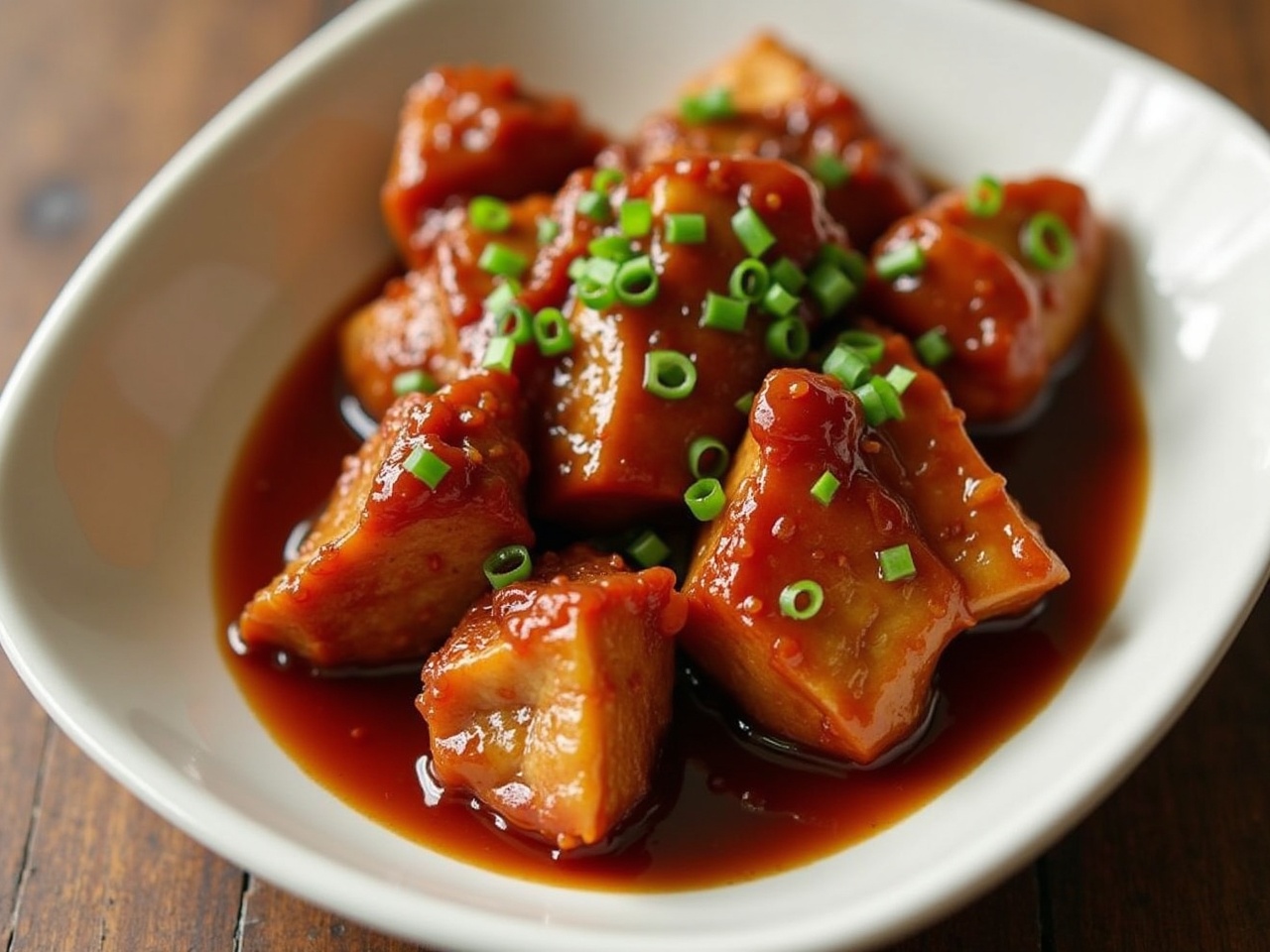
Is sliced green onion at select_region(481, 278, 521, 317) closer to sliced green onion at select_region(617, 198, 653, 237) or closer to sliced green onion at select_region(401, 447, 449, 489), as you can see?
sliced green onion at select_region(617, 198, 653, 237)

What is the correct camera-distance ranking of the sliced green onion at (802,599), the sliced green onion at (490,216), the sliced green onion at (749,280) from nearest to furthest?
the sliced green onion at (802,599) → the sliced green onion at (749,280) → the sliced green onion at (490,216)

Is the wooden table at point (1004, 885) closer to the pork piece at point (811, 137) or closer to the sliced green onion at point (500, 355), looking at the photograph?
the sliced green onion at point (500, 355)

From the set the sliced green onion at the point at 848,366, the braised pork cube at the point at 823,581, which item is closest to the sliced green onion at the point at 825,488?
the braised pork cube at the point at 823,581

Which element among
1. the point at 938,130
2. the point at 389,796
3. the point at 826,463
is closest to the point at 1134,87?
the point at 938,130

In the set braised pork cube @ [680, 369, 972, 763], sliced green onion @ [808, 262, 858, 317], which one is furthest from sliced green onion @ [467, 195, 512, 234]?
braised pork cube @ [680, 369, 972, 763]

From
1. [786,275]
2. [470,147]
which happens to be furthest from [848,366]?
[470,147]

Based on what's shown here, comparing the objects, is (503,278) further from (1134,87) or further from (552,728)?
(1134,87)

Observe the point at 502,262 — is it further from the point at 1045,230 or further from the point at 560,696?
the point at 1045,230
